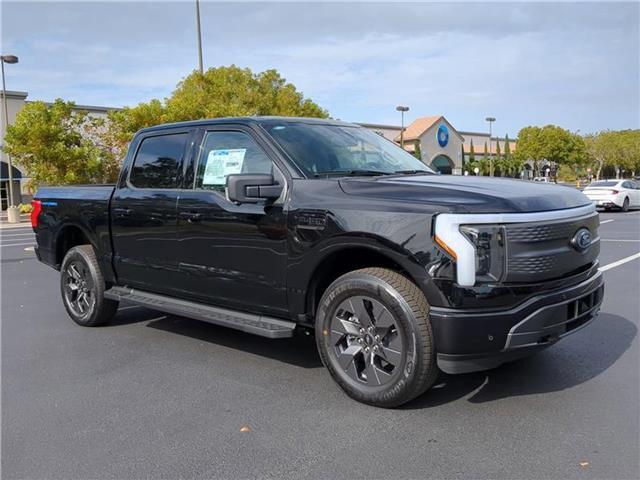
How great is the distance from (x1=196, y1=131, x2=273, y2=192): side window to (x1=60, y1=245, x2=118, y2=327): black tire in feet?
6.00

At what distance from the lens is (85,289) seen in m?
6.14

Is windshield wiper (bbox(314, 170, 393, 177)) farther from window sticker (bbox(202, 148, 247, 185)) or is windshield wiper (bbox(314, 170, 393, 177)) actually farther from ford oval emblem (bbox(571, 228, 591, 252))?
ford oval emblem (bbox(571, 228, 591, 252))

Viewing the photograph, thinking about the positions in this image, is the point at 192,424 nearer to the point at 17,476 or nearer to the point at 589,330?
the point at 17,476

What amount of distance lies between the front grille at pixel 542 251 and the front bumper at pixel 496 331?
0.50 feet

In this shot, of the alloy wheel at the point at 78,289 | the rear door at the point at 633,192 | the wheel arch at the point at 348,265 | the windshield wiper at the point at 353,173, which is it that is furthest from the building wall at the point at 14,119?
the wheel arch at the point at 348,265

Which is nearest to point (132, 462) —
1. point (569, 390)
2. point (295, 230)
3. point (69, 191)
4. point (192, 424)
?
point (192, 424)

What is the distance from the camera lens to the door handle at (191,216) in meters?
4.73

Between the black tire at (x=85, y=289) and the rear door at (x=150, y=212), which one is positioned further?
the black tire at (x=85, y=289)

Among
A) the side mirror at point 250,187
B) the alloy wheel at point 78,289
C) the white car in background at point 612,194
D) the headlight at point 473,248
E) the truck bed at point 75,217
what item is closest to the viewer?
the headlight at point 473,248

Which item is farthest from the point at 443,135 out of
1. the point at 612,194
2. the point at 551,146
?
the point at 612,194

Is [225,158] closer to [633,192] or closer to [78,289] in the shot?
[78,289]

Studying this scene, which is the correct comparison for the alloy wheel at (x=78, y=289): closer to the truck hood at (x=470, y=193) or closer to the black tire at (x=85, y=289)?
the black tire at (x=85, y=289)

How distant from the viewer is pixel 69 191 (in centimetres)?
628

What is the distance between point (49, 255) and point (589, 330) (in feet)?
18.7
